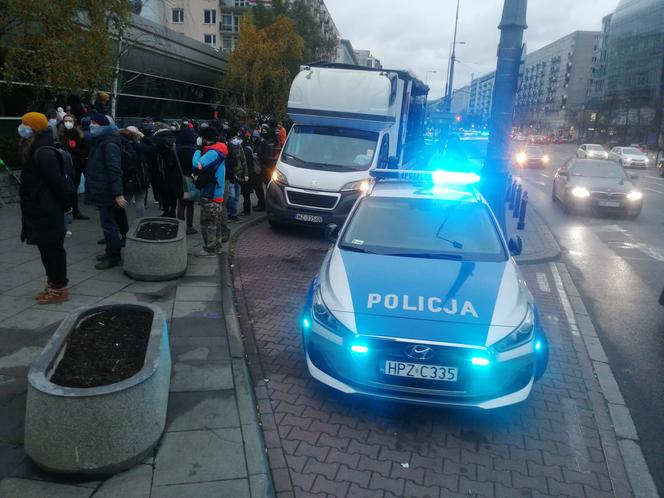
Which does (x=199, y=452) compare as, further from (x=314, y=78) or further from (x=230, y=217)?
(x=314, y=78)

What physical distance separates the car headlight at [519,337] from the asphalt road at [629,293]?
3.93 feet

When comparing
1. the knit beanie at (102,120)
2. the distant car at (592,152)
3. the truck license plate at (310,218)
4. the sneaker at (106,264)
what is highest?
the knit beanie at (102,120)

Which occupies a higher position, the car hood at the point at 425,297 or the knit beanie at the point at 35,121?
the knit beanie at the point at 35,121

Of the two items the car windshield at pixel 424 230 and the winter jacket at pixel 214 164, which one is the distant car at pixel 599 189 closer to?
the car windshield at pixel 424 230

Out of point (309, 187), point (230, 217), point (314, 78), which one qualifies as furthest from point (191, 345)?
point (314, 78)

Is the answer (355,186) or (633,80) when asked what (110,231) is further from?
(633,80)

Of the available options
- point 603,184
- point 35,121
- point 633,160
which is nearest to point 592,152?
point 633,160

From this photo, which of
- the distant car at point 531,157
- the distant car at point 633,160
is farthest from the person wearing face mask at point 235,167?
the distant car at point 633,160

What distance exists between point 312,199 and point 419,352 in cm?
680

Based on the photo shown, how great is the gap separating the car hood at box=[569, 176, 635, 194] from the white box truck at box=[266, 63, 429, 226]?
5.99 meters

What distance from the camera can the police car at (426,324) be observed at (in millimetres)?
3953

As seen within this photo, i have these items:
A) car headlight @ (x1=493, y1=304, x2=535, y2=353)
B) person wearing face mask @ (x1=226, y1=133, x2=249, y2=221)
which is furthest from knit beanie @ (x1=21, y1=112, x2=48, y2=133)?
car headlight @ (x1=493, y1=304, x2=535, y2=353)

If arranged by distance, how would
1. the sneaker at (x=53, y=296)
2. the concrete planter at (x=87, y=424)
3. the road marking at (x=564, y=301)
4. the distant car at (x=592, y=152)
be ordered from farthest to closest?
the distant car at (x=592, y=152)
the road marking at (x=564, y=301)
the sneaker at (x=53, y=296)
the concrete planter at (x=87, y=424)

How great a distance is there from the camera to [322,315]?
434cm
